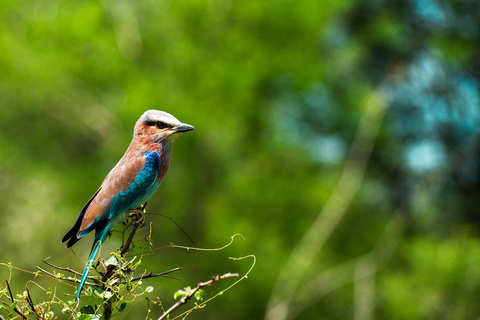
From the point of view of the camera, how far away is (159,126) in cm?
382

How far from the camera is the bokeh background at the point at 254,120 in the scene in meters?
12.8

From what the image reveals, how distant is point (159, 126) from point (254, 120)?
1056 centimetres

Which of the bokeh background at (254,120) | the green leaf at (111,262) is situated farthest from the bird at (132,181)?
the bokeh background at (254,120)

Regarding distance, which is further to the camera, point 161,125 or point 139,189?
point 161,125

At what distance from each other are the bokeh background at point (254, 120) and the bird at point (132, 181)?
320 inches

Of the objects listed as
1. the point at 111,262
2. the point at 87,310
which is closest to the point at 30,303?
the point at 87,310

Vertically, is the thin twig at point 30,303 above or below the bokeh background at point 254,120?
below

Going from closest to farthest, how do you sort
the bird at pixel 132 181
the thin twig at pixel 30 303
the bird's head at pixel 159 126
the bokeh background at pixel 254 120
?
1. the thin twig at pixel 30 303
2. the bird at pixel 132 181
3. the bird's head at pixel 159 126
4. the bokeh background at pixel 254 120

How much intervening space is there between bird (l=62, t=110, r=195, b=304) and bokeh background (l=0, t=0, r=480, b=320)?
812 cm

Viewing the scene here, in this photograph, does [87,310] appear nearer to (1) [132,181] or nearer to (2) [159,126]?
(1) [132,181]

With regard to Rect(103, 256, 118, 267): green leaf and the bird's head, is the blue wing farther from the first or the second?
Rect(103, 256, 118, 267): green leaf

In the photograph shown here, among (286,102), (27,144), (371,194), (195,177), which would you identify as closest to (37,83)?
(27,144)

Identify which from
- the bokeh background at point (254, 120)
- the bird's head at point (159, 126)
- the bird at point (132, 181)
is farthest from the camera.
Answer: the bokeh background at point (254, 120)

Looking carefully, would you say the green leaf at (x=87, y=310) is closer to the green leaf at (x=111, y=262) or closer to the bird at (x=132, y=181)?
the green leaf at (x=111, y=262)
